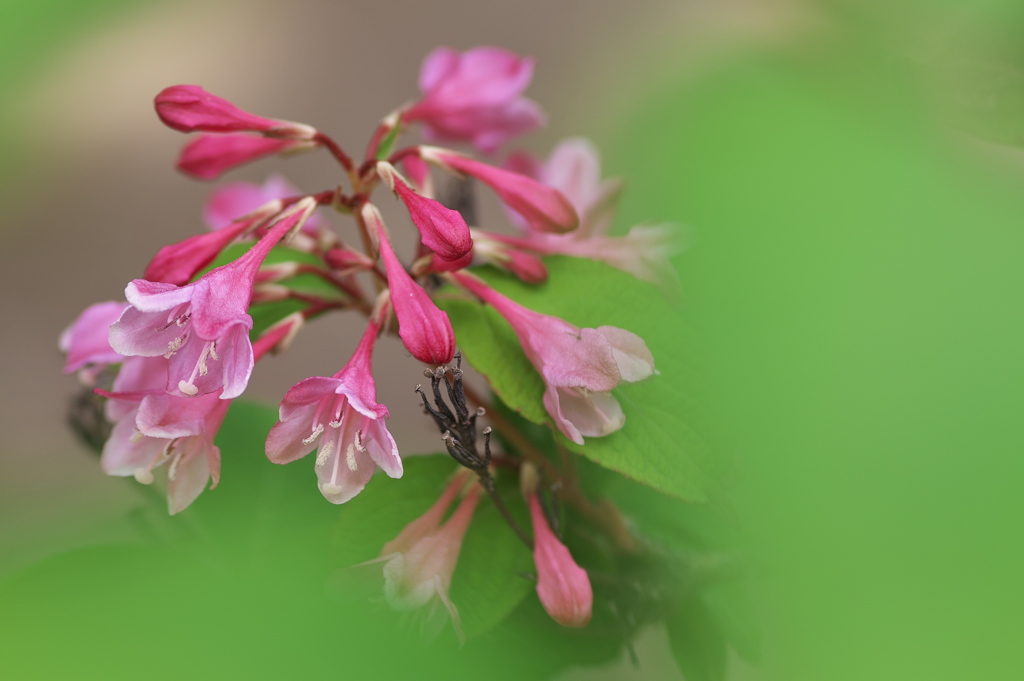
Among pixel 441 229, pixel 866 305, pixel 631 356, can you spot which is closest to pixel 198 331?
pixel 441 229

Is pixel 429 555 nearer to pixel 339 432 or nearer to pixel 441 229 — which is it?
pixel 339 432

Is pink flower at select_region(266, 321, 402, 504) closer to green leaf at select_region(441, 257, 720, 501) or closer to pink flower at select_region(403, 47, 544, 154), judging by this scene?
green leaf at select_region(441, 257, 720, 501)

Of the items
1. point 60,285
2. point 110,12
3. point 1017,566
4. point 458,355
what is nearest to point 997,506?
point 1017,566

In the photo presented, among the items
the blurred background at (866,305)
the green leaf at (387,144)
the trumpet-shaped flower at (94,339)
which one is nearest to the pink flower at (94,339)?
the trumpet-shaped flower at (94,339)

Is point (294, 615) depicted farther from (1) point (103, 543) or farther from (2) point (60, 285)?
(2) point (60, 285)

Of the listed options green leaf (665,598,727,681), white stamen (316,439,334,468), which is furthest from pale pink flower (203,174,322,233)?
green leaf (665,598,727,681)
